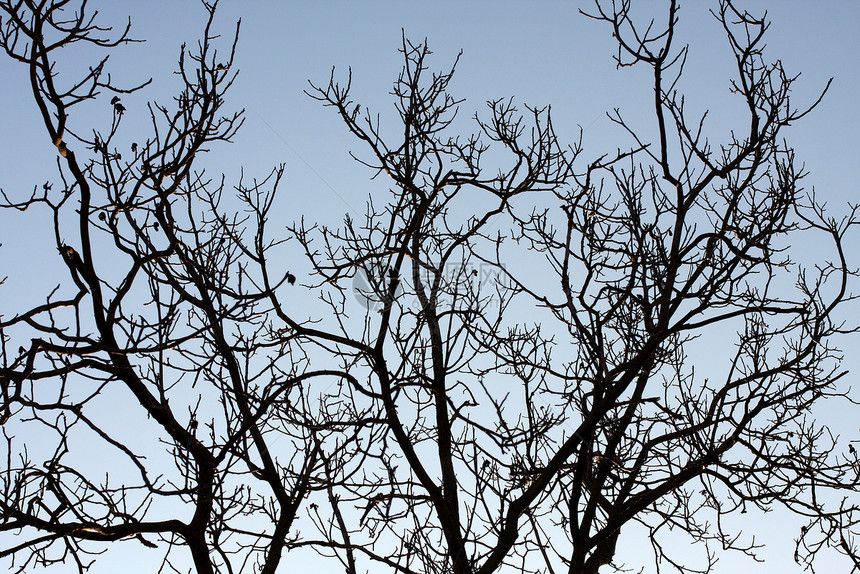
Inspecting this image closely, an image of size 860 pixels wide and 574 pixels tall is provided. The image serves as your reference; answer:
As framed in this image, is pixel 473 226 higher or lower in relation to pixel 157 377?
higher

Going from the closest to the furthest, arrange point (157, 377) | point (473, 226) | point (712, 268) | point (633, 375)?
point (157, 377), point (633, 375), point (712, 268), point (473, 226)

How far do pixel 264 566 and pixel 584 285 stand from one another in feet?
8.73

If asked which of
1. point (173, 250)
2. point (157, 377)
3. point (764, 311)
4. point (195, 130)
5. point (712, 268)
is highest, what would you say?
point (195, 130)

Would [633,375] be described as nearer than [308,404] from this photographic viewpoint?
Yes

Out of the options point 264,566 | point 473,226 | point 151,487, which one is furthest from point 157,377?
point 473,226

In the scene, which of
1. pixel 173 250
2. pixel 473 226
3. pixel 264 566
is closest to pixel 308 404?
pixel 264 566

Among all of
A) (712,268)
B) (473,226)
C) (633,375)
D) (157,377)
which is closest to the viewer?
(157,377)

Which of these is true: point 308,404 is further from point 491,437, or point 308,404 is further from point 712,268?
point 712,268

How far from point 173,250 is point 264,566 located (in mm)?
1986

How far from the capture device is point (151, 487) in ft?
12.1

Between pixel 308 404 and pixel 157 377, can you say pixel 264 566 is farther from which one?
pixel 157 377

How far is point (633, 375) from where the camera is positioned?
14.3ft

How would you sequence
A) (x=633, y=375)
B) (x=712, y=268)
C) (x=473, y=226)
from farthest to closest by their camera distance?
(x=473, y=226) → (x=712, y=268) → (x=633, y=375)

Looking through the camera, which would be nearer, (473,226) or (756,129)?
(756,129)
